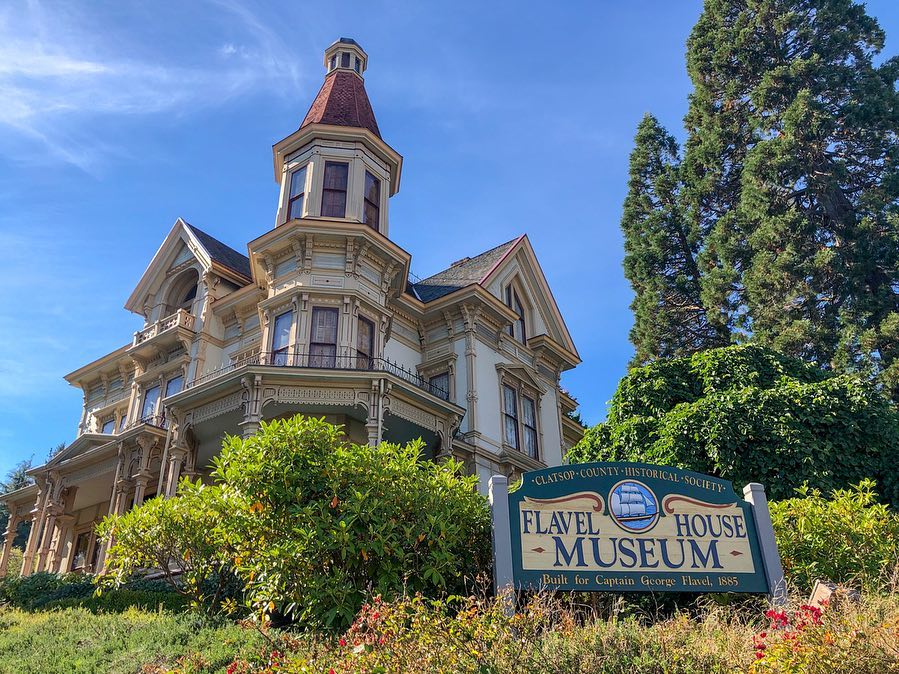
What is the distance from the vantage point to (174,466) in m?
19.2

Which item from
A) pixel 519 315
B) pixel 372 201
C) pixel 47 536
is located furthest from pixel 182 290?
pixel 519 315

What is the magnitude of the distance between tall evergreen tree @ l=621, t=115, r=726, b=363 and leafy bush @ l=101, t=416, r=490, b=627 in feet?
63.6

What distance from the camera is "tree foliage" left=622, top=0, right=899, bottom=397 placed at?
2084cm

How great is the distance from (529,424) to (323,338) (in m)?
8.76

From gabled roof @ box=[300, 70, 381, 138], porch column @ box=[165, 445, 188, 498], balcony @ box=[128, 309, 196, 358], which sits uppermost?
gabled roof @ box=[300, 70, 381, 138]

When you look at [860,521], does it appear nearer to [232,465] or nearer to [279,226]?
[232,465]

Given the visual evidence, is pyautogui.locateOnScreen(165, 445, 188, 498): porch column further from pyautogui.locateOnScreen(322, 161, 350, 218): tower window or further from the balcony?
pyautogui.locateOnScreen(322, 161, 350, 218): tower window

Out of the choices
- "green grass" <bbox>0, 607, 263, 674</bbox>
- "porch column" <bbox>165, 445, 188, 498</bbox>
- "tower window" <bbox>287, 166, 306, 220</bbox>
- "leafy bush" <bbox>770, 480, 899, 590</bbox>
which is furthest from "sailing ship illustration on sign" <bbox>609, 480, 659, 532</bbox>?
"tower window" <bbox>287, 166, 306, 220</bbox>

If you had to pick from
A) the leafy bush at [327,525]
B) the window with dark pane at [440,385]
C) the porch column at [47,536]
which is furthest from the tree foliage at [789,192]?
the porch column at [47,536]

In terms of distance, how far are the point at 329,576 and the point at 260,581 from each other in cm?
90

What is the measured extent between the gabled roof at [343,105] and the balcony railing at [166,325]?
24.6 feet

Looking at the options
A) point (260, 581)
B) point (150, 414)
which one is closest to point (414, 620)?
point (260, 581)

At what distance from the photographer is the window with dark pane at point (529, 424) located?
24.9 metres

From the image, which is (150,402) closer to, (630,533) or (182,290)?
(182,290)
